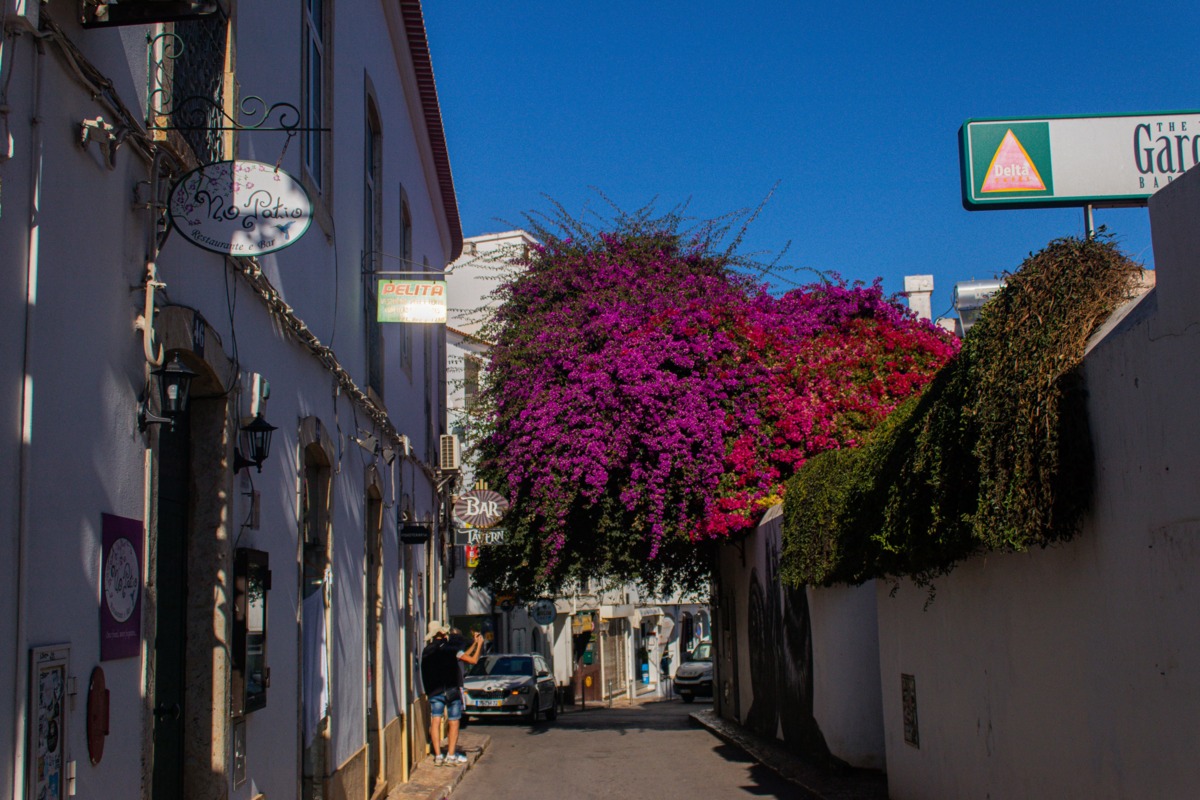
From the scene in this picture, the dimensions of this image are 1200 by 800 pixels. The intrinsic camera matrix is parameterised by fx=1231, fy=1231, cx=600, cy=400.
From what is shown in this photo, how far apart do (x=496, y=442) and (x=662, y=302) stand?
342 centimetres

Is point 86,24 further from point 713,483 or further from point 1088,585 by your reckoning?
point 713,483

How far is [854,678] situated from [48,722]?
9834 millimetres

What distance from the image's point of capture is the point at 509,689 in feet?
85.2

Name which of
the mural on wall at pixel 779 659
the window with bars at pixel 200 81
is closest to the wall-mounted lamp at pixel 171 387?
the window with bars at pixel 200 81

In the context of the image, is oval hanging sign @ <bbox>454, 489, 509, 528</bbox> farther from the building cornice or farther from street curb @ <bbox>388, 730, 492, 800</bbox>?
the building cornice

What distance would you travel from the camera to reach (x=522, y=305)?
2045 centimetres

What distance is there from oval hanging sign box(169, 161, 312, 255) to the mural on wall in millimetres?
9574

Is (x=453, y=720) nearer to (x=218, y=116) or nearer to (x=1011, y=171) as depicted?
(x=218, y=116)

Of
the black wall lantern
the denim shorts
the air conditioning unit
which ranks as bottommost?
the denim shorts

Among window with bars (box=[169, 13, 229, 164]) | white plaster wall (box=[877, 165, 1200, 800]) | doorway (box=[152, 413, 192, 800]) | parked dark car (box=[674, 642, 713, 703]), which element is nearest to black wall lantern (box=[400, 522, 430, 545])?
white plaster wall (box=[877, 165, 1200, 800])

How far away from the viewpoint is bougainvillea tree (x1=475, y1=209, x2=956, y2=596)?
16953 mm

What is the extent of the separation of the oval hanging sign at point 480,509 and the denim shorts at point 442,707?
2350mm

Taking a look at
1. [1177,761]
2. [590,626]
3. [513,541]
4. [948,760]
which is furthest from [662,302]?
[590,626]

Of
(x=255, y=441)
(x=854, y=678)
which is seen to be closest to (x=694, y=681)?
(x=854, y=678)
